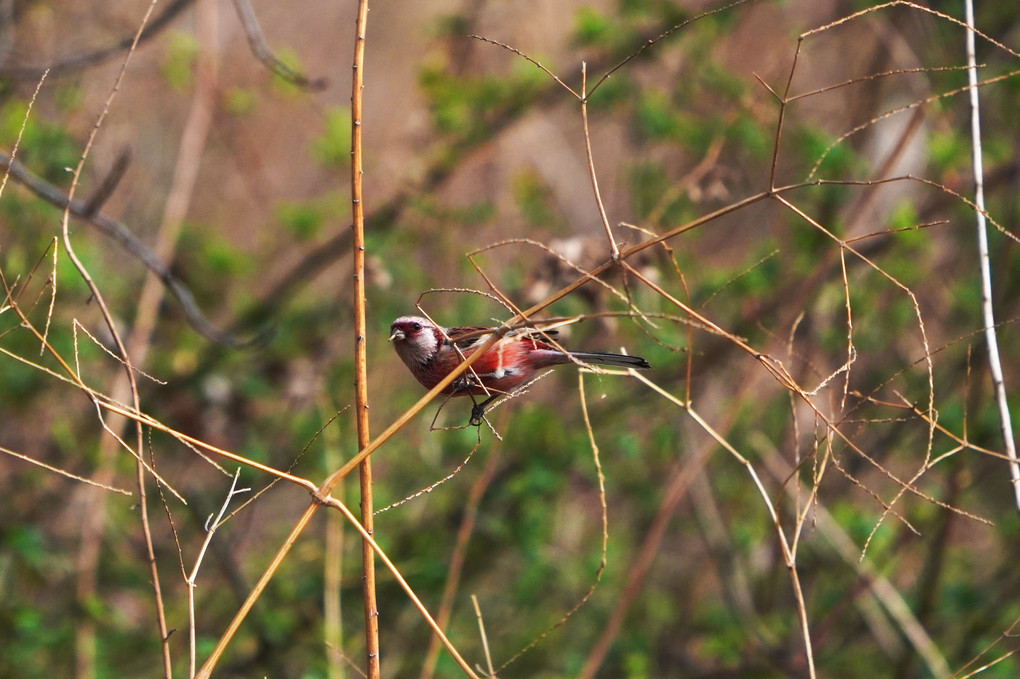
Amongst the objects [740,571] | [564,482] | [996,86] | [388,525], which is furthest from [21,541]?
[996,86]

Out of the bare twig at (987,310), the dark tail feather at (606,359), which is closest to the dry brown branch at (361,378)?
the dark tail feather at (606,359)

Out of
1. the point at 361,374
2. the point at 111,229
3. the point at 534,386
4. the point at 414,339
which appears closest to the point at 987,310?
the point at 361,374

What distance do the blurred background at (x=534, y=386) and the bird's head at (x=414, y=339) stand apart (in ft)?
5.31

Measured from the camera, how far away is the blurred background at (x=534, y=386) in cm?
540

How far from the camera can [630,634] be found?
20.8 feet

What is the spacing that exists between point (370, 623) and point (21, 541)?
395cm

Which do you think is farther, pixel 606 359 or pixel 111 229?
pixel 111 229

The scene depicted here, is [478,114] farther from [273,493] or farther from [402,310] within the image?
[273,493]

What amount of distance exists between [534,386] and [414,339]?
3.20 meters

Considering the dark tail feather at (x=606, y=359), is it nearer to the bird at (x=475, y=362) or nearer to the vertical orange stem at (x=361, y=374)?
the bird at (x=475, y=362)

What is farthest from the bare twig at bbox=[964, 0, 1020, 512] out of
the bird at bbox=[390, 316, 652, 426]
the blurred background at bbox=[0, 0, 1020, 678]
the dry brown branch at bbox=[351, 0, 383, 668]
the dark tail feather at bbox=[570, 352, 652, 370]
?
the blurred background at bbox=[0, 0, 1020, 678]

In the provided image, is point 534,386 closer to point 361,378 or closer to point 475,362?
point 475,362

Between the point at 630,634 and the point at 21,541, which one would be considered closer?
the point at 21,541

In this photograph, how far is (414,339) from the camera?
3.29m
